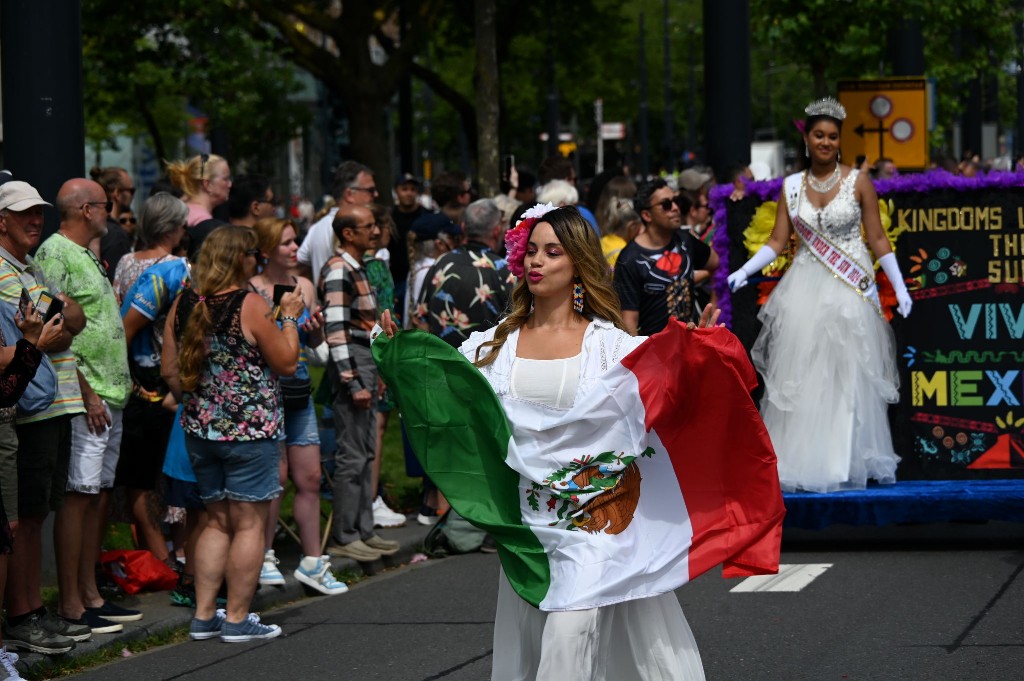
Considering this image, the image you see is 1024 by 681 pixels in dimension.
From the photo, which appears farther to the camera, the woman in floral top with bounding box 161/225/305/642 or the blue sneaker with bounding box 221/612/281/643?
the blue sneaker with bounding box 221/612/281/643

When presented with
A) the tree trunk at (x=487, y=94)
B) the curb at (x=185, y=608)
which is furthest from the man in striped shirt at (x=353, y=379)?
the tree trunk at (x=487, y=94)

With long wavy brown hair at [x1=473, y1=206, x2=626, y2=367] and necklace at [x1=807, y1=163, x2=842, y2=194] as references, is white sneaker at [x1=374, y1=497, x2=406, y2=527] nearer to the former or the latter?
necklace at [x1=807, y1=163, x2=842, y2=194]

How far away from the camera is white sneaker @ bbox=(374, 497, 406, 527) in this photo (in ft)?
35.1

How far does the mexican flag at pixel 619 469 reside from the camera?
5.08 metres

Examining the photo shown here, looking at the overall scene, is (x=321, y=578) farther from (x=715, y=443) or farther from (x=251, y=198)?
(x=715, y=443)

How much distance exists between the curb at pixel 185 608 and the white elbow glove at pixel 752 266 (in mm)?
2572

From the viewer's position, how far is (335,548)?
968 centimetres

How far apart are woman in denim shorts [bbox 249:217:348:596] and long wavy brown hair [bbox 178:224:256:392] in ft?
3.02

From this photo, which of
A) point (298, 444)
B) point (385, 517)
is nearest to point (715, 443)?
point (298, 444)

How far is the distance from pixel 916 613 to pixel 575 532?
3.15 meters

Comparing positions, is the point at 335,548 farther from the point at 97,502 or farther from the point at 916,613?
the point at 916,613

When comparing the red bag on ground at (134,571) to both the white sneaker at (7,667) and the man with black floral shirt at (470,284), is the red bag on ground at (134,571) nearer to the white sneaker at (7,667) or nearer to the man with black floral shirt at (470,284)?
the white sneaker at (7,667)

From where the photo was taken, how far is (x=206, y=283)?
7.55 metres

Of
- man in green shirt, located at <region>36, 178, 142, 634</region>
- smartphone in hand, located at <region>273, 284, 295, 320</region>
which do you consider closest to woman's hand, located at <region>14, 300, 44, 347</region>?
man in green shirt, located at <region>36, 178, 142, 634</region>
